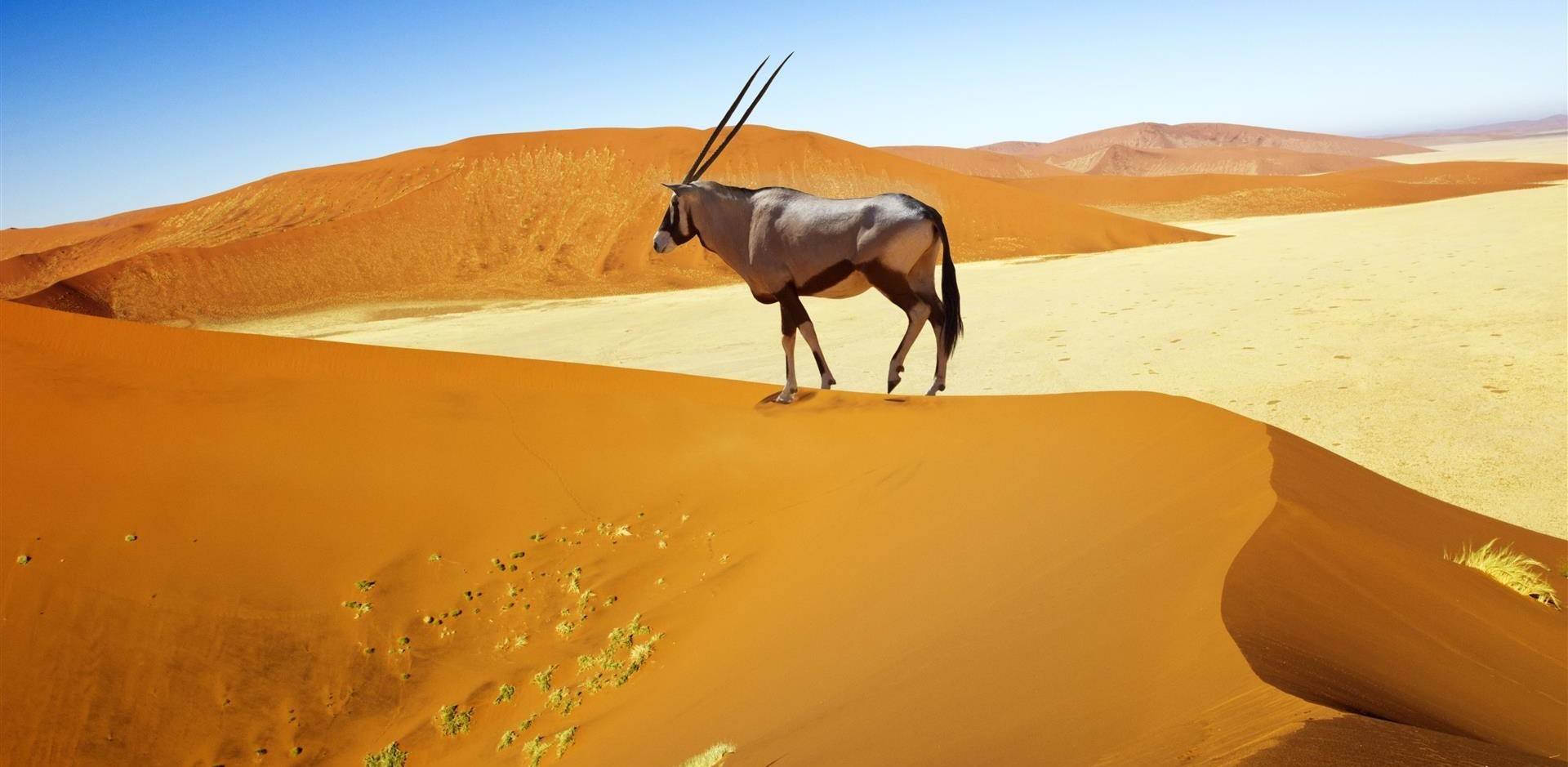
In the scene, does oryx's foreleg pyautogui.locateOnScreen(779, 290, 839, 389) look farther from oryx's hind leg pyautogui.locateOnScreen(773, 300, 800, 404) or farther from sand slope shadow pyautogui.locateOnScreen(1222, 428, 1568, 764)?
sand slope shadow pyautogui.locateOnScreen(1222, 428, 1568, 764)

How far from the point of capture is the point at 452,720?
174 inches

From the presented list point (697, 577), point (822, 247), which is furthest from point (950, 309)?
point (697, 577)

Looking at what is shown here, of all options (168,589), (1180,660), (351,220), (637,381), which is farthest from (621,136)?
(1180,660)

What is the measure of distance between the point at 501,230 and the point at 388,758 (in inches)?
1396

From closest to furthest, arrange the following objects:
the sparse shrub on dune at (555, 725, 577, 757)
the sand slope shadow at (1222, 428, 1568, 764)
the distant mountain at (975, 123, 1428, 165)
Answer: the sand slope shadow at (1222, 428, 1568, 764)
the sparse shrub on dune at (555, 725, 577, 757)
the distant mountain at (975, 123, 1428, 165)

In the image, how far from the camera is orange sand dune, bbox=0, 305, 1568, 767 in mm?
2762

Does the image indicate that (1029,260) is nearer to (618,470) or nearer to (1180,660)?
(618,470)

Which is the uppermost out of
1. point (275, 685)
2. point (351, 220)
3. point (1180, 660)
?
point (351, 220)

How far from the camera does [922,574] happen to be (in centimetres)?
428

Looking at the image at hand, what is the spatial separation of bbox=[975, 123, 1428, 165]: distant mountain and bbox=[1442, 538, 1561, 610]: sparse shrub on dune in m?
159

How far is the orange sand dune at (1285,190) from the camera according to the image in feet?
144

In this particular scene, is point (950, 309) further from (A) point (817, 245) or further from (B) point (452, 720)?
(B) point (452, 720)

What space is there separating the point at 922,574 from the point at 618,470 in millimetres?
2897

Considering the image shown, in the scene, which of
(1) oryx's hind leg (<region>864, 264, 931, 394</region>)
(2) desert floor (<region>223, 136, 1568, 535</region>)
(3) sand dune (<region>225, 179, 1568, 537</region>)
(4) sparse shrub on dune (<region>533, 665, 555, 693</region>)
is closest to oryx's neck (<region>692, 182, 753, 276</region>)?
(1) oryx's hind leg (<region>864, 264, 931, 394</region>)
